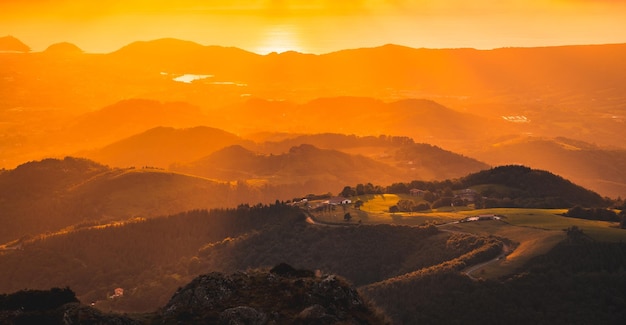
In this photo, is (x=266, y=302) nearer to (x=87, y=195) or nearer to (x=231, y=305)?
(x=231, y=305)

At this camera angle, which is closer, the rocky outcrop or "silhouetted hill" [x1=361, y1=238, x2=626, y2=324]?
the rocky outcrop

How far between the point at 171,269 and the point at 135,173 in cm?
7965

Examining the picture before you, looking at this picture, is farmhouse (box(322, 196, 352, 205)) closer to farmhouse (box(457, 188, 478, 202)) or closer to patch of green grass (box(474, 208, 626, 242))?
farmhouse (box(457, 188, 478, 202))

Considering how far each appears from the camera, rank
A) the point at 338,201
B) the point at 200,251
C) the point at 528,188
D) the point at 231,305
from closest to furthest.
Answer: the point at 231,305 < the point at 200,251 < the point at 338,201 < the point at 528,188

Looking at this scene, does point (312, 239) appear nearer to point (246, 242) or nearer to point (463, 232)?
point (246, 242)

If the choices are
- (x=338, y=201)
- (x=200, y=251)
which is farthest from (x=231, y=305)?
(x=338, y=201)

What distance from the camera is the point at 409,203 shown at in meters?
123

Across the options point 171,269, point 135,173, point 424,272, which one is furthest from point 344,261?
point 135,173

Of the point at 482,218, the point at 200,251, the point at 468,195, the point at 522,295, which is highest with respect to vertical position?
the point at 468,195

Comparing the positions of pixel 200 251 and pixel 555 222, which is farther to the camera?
pixel 200 251

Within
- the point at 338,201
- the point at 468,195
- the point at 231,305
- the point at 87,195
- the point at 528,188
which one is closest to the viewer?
the point at 231,305

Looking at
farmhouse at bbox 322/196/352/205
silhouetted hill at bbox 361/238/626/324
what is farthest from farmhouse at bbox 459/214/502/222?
silhouetted hill at bbox 361/238/626/324

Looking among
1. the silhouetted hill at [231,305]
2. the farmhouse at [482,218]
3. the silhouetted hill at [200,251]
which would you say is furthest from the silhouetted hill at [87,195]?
the silhouetted hill at [231,305]

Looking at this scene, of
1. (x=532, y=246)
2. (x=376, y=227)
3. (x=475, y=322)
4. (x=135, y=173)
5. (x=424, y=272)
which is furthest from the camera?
(x=135, y=173)
